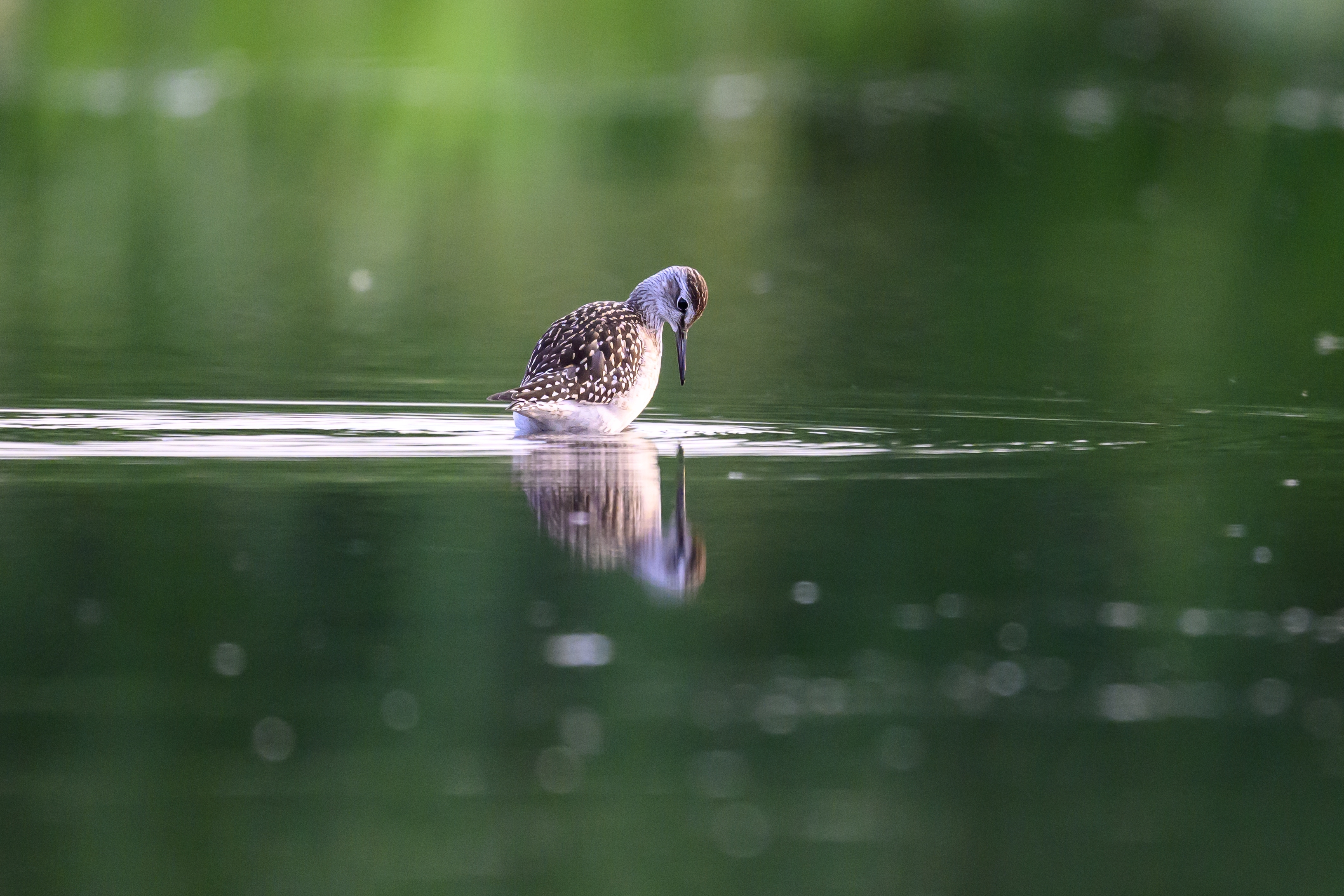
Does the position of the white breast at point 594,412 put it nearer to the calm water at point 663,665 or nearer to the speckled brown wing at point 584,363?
the speckled brown wing at point 584,363

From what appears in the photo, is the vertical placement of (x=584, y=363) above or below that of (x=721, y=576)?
above

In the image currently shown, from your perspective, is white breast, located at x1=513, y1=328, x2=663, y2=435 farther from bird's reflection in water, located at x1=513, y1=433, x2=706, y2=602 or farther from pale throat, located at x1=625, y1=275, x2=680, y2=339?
pale throat, located at x1=625, y1=275, x2=680, y2=339

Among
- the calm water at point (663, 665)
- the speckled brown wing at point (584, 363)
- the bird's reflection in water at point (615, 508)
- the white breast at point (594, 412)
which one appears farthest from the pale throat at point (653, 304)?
the calm water at point (663, 665)

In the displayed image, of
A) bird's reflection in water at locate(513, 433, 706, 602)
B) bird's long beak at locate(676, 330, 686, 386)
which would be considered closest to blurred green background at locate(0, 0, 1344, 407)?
bird's long beak at locate(676, 330, 686, 386)

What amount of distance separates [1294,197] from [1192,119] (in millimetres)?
7092

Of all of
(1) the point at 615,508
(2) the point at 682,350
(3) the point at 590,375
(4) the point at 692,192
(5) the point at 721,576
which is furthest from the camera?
(4) the point at 692,192

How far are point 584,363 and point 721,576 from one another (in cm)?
327

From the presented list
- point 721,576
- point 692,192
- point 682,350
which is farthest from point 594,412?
point 692,192

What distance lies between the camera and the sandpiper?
11047 millimetres

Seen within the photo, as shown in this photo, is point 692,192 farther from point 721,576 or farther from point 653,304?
point 721,576

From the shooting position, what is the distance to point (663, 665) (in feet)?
23.2

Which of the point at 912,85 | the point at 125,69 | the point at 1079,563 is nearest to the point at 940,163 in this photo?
the point at 912,85

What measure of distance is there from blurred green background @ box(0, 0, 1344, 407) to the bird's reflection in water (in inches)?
78.2

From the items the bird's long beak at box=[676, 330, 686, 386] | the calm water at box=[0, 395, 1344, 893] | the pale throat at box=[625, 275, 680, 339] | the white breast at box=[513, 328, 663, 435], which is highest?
the pale throat at box=[625, 275, 680, 339]
